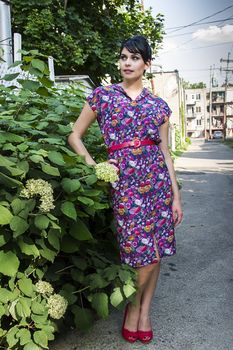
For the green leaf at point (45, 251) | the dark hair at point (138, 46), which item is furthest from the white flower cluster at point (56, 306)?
the dark hair at point (138, 46)

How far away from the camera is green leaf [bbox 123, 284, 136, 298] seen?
2.25 metres

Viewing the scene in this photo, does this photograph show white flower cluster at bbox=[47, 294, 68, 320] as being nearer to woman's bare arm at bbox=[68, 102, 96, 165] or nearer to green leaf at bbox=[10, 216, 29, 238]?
green leaf at bbox=[10, 216, 29, 238]

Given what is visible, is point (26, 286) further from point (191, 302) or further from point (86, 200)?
point (191, 302)

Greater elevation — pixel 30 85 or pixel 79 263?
pixel 30 85

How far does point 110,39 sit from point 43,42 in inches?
77.4

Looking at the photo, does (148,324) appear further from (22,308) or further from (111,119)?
(111,119)

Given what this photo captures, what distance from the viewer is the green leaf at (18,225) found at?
173cm

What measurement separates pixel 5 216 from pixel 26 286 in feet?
1.40

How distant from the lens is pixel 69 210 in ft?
6.04

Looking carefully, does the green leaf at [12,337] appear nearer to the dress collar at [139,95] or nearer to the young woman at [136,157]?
the young woman at [136,157]

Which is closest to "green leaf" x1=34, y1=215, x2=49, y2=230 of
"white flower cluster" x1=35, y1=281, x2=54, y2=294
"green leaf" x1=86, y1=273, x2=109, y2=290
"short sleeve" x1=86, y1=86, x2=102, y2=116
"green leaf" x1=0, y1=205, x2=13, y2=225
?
"green leaf" x1=0, y1=205, x2=13, y2=225

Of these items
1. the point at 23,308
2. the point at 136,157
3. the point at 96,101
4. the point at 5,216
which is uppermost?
the point at 96,101

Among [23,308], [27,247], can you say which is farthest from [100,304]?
[27,247]

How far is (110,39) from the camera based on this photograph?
35.5 ft
